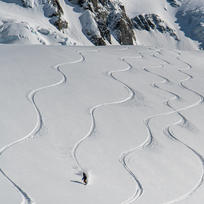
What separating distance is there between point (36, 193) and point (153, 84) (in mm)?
5023

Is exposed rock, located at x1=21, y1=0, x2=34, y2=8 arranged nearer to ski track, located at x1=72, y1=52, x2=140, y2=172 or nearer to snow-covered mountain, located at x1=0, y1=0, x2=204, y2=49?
snow-covered mountain, located at x1=0, y1=0, x2=204, y2=49

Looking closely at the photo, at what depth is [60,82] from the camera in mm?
7191

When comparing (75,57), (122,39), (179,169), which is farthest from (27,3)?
(179,169)

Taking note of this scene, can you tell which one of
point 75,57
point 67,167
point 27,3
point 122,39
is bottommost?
point 122,39

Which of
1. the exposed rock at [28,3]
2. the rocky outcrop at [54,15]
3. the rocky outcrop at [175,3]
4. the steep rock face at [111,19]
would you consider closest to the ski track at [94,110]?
the exposed rock at [28,3]

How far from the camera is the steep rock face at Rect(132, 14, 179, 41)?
99438 millimetres

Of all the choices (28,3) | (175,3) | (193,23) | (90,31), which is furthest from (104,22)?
(175,3)

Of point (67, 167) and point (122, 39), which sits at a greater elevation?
point (67, 167)

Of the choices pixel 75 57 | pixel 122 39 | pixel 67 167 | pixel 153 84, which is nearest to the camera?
pixel 67 167

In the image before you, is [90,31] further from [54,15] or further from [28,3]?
[28,3]

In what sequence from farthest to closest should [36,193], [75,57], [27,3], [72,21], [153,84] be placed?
1. [72,21]
2. [27,3]
3. [75,57]
4. [153,84]
5. [36,193]

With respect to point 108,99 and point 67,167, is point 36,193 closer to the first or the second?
point 67,167

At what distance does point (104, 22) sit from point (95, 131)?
7641cm

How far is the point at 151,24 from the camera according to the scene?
100m
